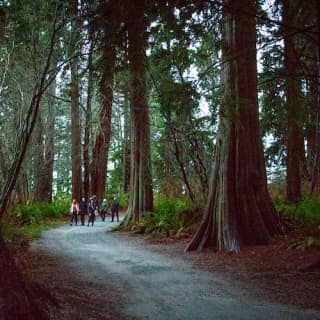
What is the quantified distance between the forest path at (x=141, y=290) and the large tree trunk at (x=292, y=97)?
3.65 meters

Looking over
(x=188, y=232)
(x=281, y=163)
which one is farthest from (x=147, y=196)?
(x=281, y=163)

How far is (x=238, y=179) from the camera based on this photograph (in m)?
11.5

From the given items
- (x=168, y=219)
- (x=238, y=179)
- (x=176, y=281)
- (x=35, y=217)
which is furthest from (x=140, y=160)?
(x=176, y=281)

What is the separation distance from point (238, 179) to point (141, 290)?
16.4 ft

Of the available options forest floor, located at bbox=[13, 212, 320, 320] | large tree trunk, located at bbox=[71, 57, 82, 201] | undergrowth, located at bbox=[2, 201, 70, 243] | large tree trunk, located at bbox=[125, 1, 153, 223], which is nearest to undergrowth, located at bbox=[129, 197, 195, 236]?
large tree trunk, located at bbox=[125, 1, 153, 223]

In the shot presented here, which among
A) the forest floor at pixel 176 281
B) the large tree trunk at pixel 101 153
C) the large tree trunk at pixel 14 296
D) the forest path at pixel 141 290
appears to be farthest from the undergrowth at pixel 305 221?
the large tree trunk at pixel 101 153

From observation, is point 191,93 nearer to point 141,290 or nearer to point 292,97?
point 292,97

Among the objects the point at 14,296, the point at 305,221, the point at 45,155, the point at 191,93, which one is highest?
the point at 45,155

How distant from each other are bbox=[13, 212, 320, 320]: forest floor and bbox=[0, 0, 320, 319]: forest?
0.83 metres

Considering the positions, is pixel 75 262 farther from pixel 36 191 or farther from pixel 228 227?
pixel 36 191

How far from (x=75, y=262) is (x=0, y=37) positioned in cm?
615

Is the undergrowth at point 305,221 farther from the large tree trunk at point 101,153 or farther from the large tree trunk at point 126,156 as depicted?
the large tree trunk at point 126,156

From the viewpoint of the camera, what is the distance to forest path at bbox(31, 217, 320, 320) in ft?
19.3

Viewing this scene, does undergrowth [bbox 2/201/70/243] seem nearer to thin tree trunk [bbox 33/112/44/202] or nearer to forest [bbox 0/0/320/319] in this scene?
forest [bbox 0/0/320/319]
